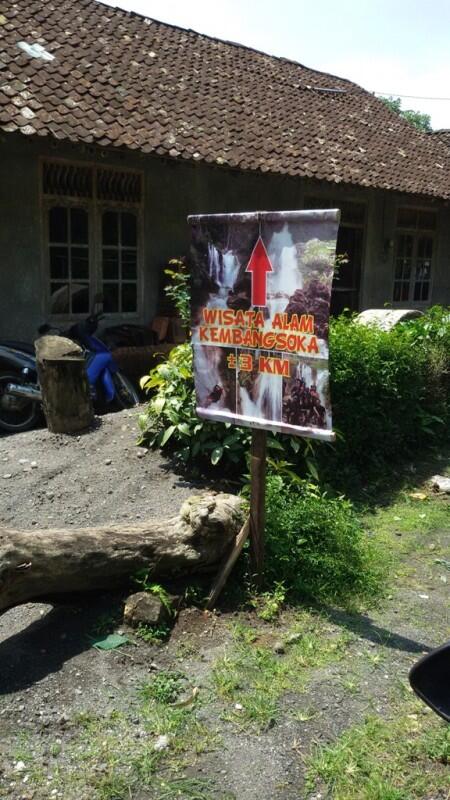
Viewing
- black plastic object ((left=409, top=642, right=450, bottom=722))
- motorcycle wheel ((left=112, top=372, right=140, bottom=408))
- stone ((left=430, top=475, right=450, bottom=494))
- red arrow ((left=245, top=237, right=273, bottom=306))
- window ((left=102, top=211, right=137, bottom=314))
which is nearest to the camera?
black plastic object ((left=409, top=642, right=450, bottom=722))

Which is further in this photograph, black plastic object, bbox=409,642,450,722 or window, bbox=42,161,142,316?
window, bbox=42,161,142,316

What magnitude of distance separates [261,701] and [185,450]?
2.25 metres

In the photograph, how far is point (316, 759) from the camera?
2.65 meters

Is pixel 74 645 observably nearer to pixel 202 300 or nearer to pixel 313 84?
pixel 202 300

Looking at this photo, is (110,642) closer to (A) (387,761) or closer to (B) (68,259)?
(A) (387,761)

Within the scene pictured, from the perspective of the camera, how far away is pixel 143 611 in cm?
340

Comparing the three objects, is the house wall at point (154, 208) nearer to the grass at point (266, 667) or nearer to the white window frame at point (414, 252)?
the white window frame at point (414, 252)

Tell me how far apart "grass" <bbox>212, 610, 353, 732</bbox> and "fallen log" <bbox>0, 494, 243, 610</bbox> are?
46 cm

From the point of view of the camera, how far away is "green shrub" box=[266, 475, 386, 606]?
395 centimetres

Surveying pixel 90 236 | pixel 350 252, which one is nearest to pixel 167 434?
pixel 90 236

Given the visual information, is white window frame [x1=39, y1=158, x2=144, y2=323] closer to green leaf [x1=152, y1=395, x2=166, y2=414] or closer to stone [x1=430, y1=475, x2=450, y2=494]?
green leaf [x1=152, y1=395, x2=166, y2=414]

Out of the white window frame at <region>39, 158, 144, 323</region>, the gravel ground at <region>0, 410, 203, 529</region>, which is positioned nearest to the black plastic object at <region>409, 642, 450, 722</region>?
the gravel ground at <region>0, 410, 203, 529</region>

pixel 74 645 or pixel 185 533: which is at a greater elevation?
pixel 185 533

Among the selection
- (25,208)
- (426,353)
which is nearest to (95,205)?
(25,208)
